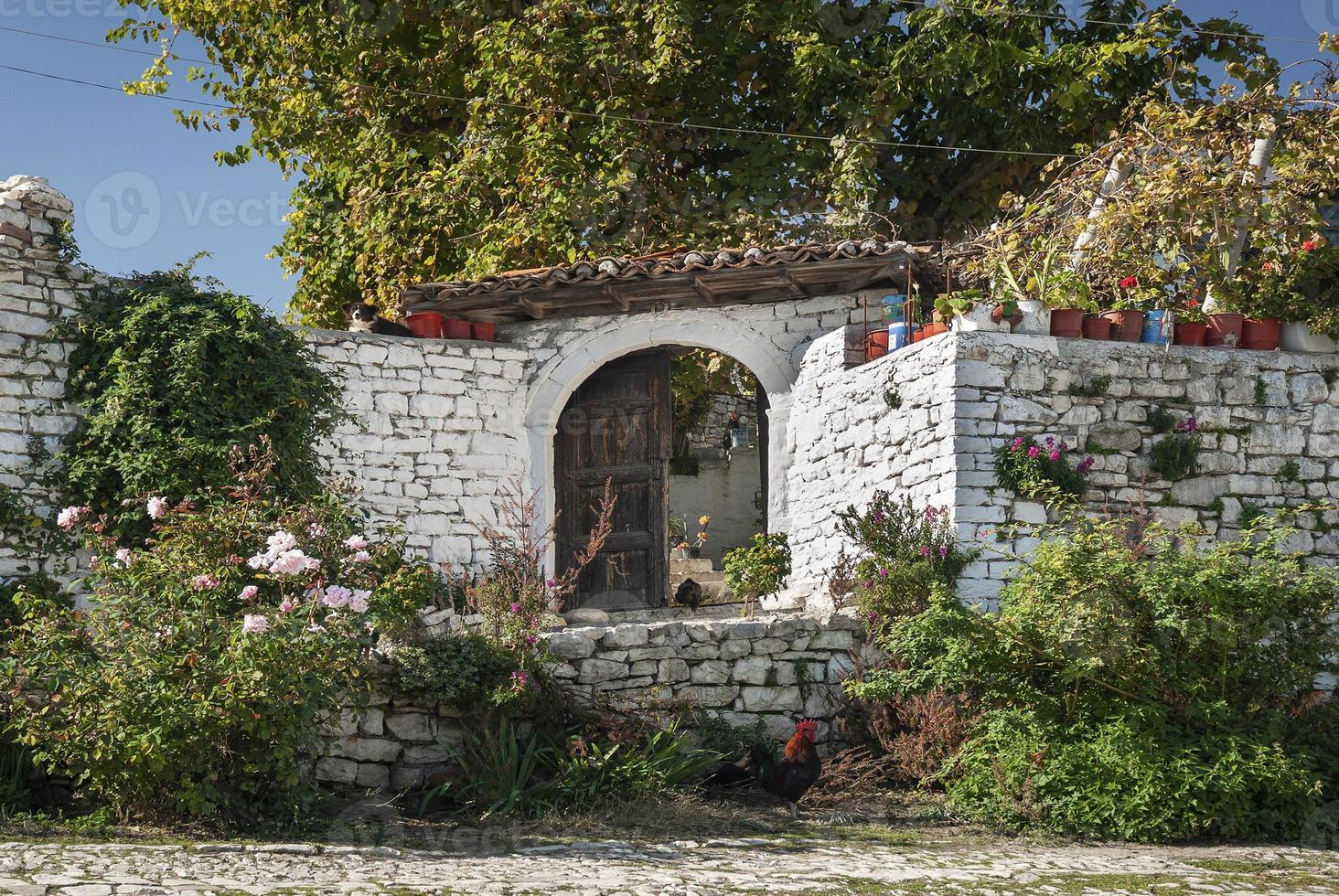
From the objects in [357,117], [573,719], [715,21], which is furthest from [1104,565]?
Result: [357,117]

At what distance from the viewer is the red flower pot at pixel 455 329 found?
1141 cm

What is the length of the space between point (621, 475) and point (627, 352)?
1.02m

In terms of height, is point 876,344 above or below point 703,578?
above

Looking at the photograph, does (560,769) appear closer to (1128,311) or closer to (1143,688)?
(1143,688)

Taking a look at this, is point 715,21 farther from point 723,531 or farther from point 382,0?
point 723,531

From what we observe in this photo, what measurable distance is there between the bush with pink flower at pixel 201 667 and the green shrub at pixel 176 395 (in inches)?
55.9

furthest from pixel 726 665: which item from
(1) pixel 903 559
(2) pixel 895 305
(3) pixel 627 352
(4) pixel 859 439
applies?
(3) pixel 627 352

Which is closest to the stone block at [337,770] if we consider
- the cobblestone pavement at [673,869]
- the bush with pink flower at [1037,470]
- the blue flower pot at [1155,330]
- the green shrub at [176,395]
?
the cobblestone pavement at [673,869]

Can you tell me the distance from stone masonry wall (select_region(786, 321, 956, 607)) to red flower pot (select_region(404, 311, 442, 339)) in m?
2.90

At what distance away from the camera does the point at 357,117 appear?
14562 mm

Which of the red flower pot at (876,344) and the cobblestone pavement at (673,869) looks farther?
the red flower pot at (876,344)

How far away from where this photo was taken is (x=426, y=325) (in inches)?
444

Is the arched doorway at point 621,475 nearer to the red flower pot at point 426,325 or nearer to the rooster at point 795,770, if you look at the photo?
the red flower pot at point 426,325

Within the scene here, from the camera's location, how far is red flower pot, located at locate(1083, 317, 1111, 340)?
9414 millimetres
